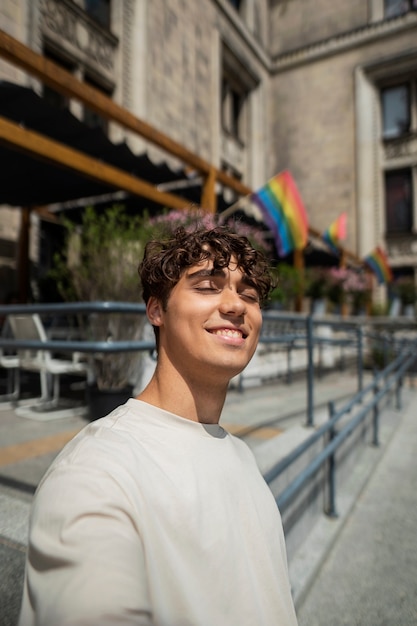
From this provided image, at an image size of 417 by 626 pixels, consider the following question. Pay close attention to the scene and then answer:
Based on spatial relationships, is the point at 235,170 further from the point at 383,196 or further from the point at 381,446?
the point at 381,446

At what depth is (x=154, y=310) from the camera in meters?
1.21

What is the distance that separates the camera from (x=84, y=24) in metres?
10.1

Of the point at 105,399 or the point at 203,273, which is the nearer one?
the point at 203,273

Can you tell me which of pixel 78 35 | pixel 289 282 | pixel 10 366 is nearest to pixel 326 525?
pixel 10 366

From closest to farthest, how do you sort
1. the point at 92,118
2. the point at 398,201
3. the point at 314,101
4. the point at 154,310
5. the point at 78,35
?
the point at 154,310 → the point at 78,35 → the point at 92,118 → the point at 398,201 → the point at 314,101

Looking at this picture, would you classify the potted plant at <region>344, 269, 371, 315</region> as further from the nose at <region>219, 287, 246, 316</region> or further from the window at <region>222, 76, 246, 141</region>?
the nose at <region>219, 287, 246, 316</region>

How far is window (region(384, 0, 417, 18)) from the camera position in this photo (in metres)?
17.8

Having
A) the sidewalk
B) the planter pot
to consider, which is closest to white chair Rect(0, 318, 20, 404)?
the planter pot

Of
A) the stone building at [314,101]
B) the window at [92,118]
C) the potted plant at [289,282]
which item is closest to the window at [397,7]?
the stone building at [314,101]

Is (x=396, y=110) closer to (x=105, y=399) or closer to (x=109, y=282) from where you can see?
(x=109, y=282)

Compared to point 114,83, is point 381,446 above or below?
below

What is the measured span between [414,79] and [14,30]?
16.6m

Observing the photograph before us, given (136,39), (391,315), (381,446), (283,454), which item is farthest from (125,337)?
(391,315)

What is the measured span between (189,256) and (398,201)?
1959cm
